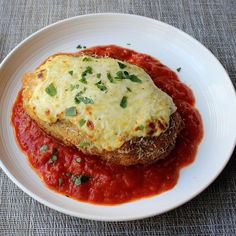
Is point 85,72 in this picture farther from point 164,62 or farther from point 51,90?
point 164,62

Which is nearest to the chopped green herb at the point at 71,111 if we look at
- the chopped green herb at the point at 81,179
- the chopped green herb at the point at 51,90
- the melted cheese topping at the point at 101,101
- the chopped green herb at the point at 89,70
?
the melted cheese topping at the point at 101,101

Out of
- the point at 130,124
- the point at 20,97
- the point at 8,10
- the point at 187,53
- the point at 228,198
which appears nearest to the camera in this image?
the point at 130,124

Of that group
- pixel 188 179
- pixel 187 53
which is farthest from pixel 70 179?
pixel 187 53

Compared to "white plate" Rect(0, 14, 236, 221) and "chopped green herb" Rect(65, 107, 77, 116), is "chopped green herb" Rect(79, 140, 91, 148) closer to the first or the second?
"chopped green herb" Rect(65, 107, 77, 116)

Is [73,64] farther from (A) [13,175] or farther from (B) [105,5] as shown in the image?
(B) [105,5]

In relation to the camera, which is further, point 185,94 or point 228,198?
point 185,94

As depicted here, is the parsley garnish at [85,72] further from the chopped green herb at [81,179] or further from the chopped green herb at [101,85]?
the chopped green herb at [81,179]
